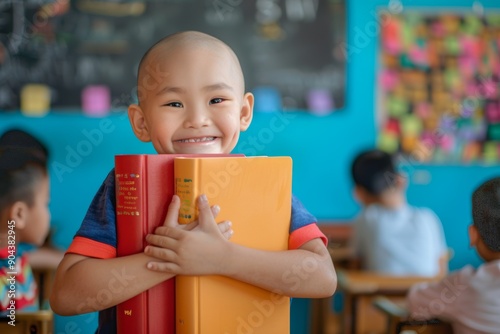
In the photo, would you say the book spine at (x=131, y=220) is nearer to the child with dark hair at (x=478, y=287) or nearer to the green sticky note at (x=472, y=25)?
the child with dark hair at (x=478, y=287)

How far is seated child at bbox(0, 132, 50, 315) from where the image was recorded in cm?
210

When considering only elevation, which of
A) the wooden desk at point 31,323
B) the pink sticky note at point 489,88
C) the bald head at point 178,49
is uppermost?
the pink sticky note at point 489,88

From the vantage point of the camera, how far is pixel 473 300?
7.16 ft

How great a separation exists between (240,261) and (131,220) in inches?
8.0

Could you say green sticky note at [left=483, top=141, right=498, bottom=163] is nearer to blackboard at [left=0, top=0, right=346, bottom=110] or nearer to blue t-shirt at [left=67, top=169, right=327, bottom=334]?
blackboard at [left=0, top=0, right=346, bottom=110]

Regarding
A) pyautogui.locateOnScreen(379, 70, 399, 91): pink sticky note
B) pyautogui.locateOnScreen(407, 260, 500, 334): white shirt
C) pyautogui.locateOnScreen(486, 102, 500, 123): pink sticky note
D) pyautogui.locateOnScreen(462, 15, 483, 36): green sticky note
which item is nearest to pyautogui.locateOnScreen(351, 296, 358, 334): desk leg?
pyautogui.locateOnScreen(407, 260, 500, 334): white shirt

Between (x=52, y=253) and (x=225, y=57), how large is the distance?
2331mm

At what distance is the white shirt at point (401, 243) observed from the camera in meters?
3.62

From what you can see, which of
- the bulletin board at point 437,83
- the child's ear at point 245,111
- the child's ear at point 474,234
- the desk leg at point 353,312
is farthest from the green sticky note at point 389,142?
the child's ear at point 245,111

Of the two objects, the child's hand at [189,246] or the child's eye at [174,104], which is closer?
the child's hand at [189,246]

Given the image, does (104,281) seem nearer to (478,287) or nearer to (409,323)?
(409,323)

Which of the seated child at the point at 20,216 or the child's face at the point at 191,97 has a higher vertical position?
the child's face at the point at 191,97

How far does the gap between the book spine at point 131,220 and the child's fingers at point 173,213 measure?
0.05 meters

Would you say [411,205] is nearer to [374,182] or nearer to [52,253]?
[374,182]
